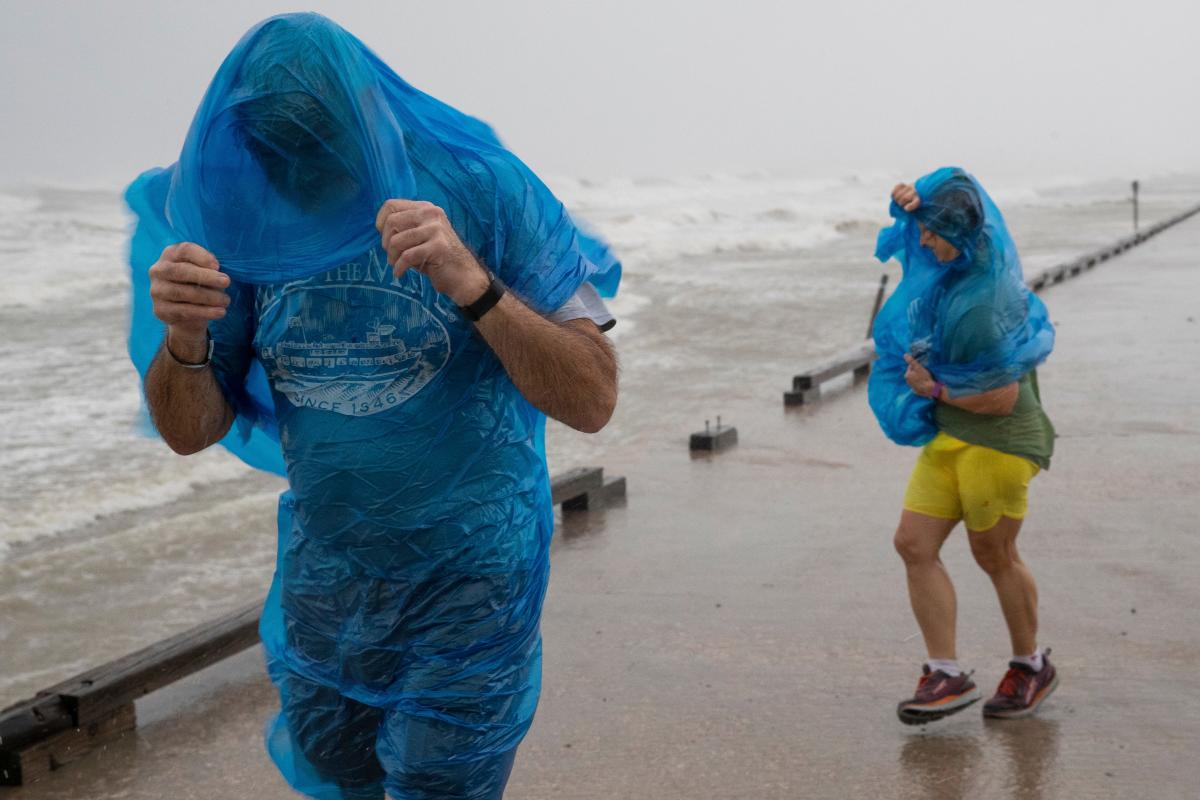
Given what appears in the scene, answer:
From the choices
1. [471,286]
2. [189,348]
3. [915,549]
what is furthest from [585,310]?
[915,549]

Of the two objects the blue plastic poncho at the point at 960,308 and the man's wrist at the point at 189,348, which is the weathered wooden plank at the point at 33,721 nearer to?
the man's wrist at the point at 189,348

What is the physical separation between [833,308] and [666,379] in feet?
20.4

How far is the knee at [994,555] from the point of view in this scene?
4230mm

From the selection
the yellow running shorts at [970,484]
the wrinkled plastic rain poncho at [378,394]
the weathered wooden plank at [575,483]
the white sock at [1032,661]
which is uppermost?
the wrinkled plastic rain poncho at [378,394]

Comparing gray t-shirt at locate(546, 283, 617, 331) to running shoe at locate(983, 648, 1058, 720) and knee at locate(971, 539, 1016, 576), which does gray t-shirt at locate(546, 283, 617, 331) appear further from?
running shoe at locate(983, 648, 1058, 720)

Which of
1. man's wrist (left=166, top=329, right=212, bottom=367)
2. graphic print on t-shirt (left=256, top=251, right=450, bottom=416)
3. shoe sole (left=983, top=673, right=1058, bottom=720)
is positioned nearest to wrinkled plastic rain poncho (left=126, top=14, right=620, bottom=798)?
graphic print on t-shirt (left=256, top=251, right=450, bottom=416)

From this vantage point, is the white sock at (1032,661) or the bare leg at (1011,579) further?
the white sock at (1032,661)

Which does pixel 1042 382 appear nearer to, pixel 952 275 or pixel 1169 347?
pixel 1169 347

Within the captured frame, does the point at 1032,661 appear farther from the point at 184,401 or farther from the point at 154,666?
the point at 184,401

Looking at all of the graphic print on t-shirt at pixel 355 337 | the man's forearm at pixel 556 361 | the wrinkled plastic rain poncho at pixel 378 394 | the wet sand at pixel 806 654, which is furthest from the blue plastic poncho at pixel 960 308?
the graphic print on t-shirt at pixel 355 337

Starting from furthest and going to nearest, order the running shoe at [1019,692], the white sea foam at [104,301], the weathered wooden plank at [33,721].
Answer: the white sea foam at [104,301] < the running shoe at [1019,692] < the weathered wooden plank at [33,721]

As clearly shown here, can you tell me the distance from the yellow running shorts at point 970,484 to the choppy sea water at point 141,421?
2371mm

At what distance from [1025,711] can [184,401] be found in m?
2.90

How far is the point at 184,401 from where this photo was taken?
8.03 ft
